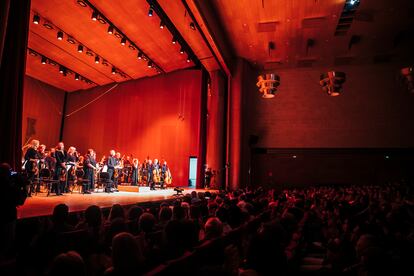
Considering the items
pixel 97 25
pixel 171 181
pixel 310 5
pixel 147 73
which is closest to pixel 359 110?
pixel 310 5

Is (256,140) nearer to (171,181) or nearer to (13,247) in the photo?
(171,181)

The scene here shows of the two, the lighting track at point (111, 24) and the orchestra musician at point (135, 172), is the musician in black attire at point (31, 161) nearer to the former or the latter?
the lighting track at point (111, 24)

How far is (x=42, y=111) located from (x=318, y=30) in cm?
1574

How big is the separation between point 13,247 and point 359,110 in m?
16.9

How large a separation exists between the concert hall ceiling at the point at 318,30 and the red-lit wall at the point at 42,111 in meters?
11.7

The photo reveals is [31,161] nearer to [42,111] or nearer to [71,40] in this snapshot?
[71,40]

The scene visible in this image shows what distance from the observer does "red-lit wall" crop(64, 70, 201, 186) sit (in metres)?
16.6

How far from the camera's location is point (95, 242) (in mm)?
2477

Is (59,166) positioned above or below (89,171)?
above

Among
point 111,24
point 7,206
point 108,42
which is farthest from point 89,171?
point 7,206

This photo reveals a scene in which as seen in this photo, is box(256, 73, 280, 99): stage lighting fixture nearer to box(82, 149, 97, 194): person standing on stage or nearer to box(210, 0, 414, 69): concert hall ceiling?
box(210, 0, 414, 69): concert hall ceiling

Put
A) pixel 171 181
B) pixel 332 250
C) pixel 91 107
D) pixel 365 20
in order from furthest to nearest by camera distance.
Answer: pixel 91 107
pixel 171 181
pixel 365 20
pixel 332 250

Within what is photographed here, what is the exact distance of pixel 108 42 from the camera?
13672mm

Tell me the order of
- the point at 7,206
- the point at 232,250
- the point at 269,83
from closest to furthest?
1. the point at 232,250
2. the point at 7,206
3. the point at 269,83
